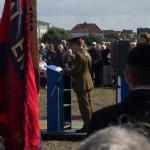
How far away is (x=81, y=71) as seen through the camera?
1084cm

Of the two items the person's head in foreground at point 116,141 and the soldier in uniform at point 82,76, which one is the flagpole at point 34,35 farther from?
the person's head in foreground at point 116,141

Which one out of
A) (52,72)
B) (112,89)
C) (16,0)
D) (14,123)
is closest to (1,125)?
(14,123)

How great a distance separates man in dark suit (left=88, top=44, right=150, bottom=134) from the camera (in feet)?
9.81

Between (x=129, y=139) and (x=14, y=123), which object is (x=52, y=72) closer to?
(x=14, y=123)

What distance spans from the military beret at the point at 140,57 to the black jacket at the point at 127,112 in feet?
0.50

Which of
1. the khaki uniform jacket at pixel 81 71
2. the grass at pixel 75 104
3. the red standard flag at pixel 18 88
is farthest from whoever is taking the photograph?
the khaki uniform jacket at pixel 81 71

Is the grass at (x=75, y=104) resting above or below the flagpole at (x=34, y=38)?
below

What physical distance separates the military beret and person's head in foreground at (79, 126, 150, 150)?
1.33m

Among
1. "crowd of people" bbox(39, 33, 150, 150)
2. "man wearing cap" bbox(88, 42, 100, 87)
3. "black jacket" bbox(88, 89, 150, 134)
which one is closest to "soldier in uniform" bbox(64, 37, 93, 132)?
"crowd of people" bbox(39, 33, 150, 150)

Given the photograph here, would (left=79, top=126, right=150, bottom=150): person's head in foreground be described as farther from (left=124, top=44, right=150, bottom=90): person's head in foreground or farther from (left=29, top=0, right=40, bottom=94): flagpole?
(left=29, top=0, right=40, bottom=94): flagpole

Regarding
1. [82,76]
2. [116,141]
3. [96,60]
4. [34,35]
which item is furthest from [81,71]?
[96,60]

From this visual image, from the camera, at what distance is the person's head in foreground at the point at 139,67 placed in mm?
3170

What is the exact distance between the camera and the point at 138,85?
10.4ft

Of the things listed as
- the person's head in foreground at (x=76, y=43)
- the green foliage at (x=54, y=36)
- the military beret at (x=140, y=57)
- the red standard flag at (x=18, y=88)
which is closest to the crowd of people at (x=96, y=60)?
the person's head in foreground at (x=76, y=43)
